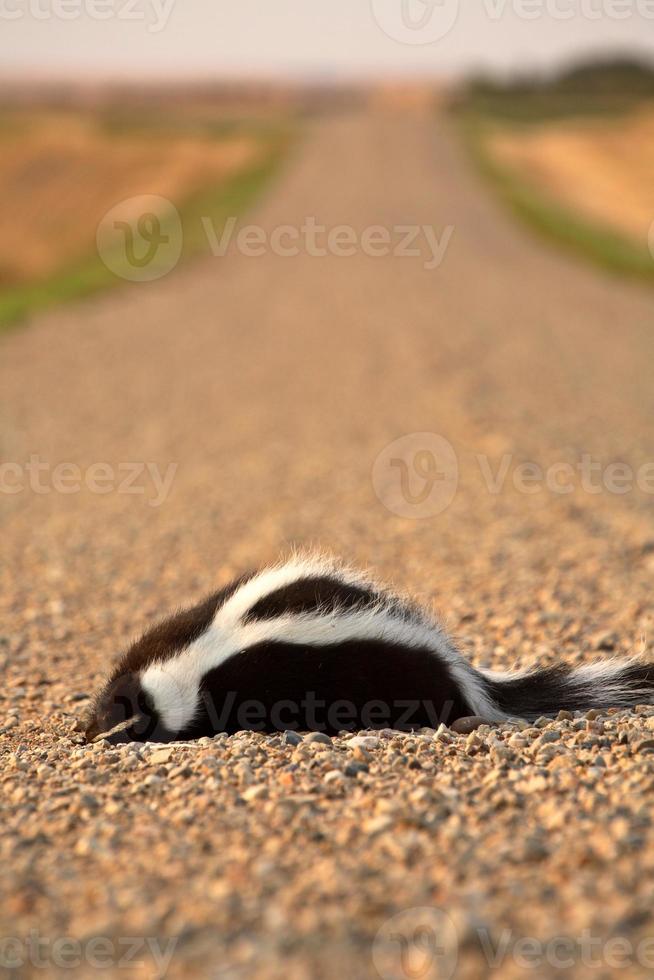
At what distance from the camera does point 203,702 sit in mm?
4191

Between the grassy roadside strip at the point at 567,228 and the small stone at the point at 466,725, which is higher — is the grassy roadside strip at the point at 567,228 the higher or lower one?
the higher one

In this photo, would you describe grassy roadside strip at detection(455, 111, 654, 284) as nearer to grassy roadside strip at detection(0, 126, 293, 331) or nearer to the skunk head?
grassy roadside strip at detection(0, 126, 293, 331)

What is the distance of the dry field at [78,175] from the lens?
35.7m

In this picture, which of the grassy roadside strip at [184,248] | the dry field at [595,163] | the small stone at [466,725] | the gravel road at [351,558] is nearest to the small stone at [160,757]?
the gravel road at [351,558]

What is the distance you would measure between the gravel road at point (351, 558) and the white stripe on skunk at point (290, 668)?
15 cm

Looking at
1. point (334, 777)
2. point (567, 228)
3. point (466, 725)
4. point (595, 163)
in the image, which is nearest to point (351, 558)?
point (466, 725)

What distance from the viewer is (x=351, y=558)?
764cm

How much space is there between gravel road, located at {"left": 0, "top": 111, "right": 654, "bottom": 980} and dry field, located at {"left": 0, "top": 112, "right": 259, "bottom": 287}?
13106mm

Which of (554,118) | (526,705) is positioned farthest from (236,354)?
(554,118)

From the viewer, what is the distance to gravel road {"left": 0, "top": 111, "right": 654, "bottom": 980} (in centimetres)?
285

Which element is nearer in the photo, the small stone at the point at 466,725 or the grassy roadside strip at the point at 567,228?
the small stone at the point at 466,725

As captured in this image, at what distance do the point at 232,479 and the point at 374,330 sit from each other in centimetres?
825

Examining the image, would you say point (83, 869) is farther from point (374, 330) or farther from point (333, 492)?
point (374, 330)

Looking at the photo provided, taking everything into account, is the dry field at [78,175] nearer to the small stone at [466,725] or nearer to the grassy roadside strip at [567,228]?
the grassy roadside strip at [567,228]
